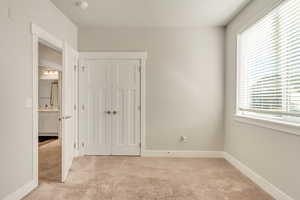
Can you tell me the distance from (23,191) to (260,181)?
9.98 ft

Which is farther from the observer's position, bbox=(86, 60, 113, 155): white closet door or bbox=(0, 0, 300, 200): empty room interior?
bbox=(86, 60, 113, 155): white closet door

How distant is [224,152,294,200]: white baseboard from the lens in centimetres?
239

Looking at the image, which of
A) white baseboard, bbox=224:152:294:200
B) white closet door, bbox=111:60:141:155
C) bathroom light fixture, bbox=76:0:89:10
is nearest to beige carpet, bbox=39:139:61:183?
white closet door, bbox=111:60:141:155

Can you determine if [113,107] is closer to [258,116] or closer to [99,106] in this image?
[99,106]

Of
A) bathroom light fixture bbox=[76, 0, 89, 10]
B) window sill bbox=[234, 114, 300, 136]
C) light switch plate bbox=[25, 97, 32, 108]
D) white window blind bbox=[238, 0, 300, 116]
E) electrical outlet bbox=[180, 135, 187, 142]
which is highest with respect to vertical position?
bathroom light fixture bbox=[76, 0, 89, 10]

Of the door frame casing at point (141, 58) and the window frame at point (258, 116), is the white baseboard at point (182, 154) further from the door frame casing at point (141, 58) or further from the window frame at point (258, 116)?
the window frame at point (258, 116)

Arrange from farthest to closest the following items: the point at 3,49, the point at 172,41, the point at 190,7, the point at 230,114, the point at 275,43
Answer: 1. the point at 172,41
2. the point at 230,114
3. the point at 190,7
4. the point at 275,43
5. the point at 3,49

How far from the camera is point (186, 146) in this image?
4254 millimetres

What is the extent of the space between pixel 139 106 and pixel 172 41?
150cm

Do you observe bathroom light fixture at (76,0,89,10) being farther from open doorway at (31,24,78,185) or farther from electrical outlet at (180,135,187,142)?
electrical outlet at (180,135,187,142)

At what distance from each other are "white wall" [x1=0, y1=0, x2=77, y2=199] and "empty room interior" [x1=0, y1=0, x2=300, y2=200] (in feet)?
0.05

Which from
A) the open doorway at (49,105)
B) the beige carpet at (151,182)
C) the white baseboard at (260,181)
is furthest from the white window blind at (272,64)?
the open doorway at (49,105)

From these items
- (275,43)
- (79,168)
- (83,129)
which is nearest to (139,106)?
(83,129)

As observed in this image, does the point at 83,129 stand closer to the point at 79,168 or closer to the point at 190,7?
the point at 79,168
